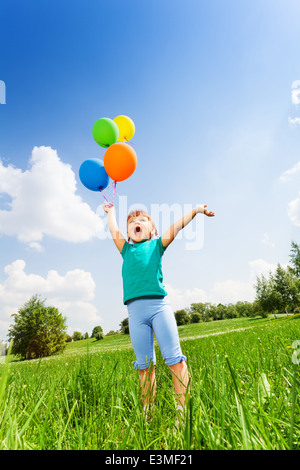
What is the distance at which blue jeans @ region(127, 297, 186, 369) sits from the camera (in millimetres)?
2260

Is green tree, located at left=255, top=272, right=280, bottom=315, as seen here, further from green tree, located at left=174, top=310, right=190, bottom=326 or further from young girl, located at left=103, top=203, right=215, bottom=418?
young girl, located at left=103, top=203, right=215, bottom=418

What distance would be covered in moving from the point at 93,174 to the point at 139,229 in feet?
3.51

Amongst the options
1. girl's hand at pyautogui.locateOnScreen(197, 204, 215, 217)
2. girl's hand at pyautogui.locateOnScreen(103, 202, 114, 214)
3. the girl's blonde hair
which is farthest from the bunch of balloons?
girl's hand at pyautogui.locateOnScreen(197, 204, 215, 217)

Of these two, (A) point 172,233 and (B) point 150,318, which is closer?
(B) point 150,318

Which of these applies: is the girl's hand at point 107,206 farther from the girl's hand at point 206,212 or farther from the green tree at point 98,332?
the green tree at point 98,332

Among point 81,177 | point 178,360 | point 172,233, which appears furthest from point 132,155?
point 178,360

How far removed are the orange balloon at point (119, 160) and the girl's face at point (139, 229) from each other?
0.66 m

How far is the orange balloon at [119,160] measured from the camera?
3137 millimetres

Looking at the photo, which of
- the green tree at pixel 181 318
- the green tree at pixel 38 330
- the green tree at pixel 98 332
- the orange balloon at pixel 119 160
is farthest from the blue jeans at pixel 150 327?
the green tree at pixel 181 318

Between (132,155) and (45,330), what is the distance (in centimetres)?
3204

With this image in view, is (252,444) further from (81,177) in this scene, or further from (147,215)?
(81,177)

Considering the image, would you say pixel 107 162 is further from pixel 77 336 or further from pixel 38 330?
pixel 77 336

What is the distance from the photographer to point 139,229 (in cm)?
290
